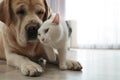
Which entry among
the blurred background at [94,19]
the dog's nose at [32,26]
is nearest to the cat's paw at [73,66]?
the dog's nose at [32,26]

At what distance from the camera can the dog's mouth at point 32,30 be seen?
129cm

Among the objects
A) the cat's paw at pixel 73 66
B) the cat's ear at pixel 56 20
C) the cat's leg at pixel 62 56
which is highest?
the cat's ear at pixel 56 20

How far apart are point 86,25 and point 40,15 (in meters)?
3.02

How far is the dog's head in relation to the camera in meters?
1.33

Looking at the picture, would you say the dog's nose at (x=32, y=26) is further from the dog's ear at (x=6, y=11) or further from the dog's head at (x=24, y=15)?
the dog's ear at (x=6, y=11)

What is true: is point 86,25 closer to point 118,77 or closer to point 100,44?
point 100,44

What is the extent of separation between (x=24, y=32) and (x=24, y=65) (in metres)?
0.19

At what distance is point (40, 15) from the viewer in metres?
1.44

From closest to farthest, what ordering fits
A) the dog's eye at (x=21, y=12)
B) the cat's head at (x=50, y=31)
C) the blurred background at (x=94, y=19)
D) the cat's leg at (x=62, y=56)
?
the cat's head at (x=50, y=31), the cat's leg at (x=62, y=56), the dog's eye at (x=21, y=12), the blurred background at (x=94, y=19)

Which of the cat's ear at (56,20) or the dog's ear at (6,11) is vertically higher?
the dog's ear at (6,11)

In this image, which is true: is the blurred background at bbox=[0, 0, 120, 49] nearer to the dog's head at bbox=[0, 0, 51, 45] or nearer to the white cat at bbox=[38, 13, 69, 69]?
the dog's head at bbox=[0, 0, 51, 45]

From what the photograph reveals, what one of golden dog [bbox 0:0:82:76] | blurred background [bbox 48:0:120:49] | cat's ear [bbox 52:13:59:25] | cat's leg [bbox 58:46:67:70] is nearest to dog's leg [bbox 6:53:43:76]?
golden dog [bbox 0:0:82:76]

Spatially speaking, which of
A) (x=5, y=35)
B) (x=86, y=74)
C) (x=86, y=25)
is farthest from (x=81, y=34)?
(x=86, y=74)

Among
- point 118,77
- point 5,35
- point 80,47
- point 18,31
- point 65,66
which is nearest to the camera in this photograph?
point 118,77
